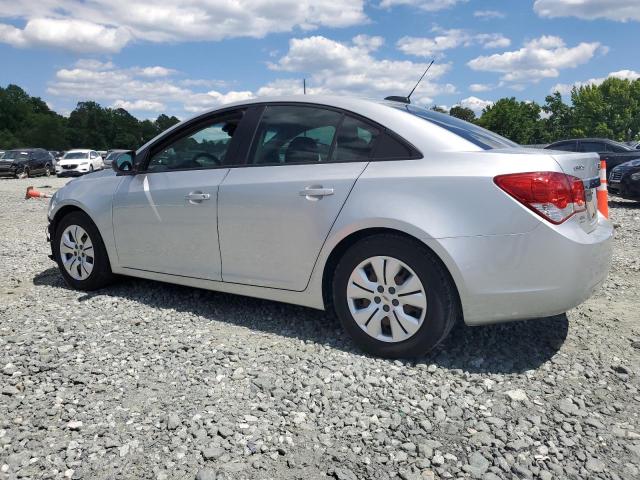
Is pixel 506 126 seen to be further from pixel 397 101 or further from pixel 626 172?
pixel 397 101

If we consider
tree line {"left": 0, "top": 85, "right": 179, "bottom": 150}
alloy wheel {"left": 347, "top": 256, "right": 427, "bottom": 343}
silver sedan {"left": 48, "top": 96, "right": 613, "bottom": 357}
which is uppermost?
tree line {"left": 0, "top": 85, "right": 179, "bottom": 150}

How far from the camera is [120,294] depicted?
16.4ft

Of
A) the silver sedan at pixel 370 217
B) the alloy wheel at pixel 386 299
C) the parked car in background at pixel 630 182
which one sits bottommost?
the parked car in background at pixel 630 182

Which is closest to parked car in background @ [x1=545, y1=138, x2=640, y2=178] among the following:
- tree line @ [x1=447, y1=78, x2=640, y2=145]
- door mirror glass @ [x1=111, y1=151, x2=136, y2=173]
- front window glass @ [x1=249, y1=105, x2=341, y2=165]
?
front window glass @ [x1=249, y1=105, x2=341, y2=165]

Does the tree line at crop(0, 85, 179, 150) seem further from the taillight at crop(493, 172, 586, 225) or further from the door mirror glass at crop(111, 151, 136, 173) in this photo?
the taillight at crop(493, 172, 586, 225)

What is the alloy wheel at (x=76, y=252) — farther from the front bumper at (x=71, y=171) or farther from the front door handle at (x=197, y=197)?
the front bumper at (x=71, y=171)

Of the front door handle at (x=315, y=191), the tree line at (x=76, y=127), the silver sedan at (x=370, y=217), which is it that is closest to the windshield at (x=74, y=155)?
the silver sedan at (x=370, y=217)

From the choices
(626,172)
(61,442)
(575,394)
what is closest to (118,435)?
(61,442)

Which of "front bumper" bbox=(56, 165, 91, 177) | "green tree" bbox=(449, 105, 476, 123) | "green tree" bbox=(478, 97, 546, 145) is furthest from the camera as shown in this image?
"green tree" bbox=(449, 105, 476, 123)

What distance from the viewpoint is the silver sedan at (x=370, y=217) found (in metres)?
3.08

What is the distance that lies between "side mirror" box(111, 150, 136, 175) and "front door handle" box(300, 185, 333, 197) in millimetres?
1899

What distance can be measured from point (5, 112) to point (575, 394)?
431 ft

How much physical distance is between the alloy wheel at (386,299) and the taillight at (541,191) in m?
0.74

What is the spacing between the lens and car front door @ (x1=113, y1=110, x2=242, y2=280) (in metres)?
4.19
